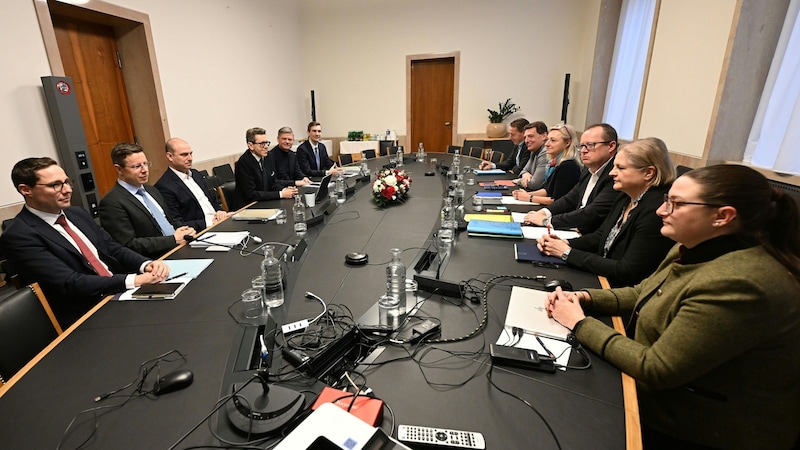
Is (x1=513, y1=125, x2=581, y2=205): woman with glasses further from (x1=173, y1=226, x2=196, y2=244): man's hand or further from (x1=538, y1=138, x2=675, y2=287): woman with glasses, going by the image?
(x1=173, y1=226, x2=196, y2=244): man's hand

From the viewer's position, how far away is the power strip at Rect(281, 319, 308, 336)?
4.28 ft

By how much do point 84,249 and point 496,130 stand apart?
662cm

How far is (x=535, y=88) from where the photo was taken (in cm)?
720

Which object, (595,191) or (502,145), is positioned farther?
(502,145)

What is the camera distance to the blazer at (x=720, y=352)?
95 centimetres

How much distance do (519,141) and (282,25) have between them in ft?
17.7

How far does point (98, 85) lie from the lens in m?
4.14

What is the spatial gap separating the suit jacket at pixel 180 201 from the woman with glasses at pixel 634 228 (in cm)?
271

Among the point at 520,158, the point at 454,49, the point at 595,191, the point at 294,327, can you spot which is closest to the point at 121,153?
the point at 294,327

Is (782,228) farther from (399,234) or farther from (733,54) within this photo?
(733,54)

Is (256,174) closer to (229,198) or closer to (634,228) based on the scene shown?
(229,198)

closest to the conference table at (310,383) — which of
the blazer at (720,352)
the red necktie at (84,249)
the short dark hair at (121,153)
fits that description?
the blazer at (720,352)

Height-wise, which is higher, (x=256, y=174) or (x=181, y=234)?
(x=256, y=174)

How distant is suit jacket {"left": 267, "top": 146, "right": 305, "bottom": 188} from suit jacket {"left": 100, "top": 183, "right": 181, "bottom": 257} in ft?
6.58
